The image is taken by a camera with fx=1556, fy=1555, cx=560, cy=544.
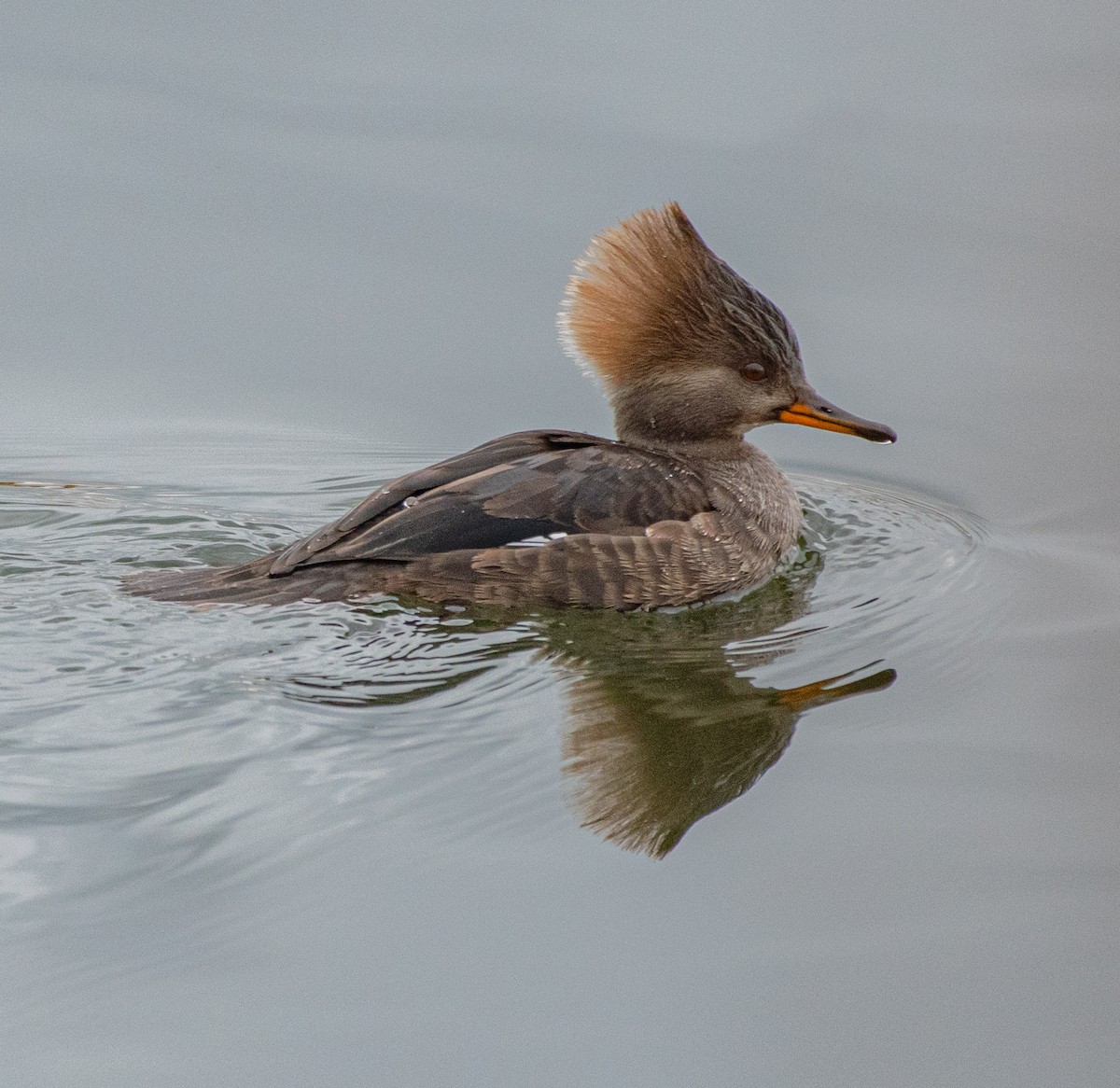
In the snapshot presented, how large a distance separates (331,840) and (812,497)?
3744mm

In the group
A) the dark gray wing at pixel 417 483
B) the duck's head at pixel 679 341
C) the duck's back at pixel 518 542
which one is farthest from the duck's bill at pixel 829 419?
the dark gray wing at pixel 417 483

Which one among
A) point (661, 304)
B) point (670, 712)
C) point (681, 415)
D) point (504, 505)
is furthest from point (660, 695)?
point (661, 304)

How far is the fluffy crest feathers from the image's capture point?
6.12 metres

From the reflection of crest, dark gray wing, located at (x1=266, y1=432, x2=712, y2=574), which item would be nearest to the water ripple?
the reflection of crest

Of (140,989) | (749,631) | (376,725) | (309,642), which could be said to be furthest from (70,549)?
(140,989)

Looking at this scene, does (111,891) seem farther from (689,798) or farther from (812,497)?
(812,497)

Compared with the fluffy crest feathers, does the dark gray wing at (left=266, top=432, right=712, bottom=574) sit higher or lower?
lower

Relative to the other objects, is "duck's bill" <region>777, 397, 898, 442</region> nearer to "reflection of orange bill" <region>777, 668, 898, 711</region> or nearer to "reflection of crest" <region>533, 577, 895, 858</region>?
"reflection of crest" <region>533, 577, 895, 858</region>

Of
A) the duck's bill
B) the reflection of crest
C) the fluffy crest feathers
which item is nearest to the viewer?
the reflection of crest

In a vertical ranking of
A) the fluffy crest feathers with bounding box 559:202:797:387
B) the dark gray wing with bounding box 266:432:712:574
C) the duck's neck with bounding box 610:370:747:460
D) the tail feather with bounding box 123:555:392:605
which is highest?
the fluffy crest feathers with bounding box 559:202:797:387

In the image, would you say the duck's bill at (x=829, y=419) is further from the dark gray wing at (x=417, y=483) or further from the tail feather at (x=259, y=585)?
the tail feather at (x=259, y=585)

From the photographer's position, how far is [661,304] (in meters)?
6.20

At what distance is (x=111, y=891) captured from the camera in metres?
3.69

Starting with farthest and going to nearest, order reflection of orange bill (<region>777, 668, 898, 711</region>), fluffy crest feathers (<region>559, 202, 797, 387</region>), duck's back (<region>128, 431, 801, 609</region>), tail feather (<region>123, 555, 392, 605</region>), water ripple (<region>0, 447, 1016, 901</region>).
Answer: fluffy crest feathers (<region>559, 202, 797, 387</region>), duck's back (<region>128, 431, 801, 609</region>), tail feather (<region>123, 555, 392, 605</region>), reflection of orange bill (<region>777, 668, 898, 711</region>), water ripple (<region>0, 447, 1016, 901</region>)
